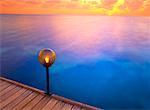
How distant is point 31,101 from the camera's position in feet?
10.0

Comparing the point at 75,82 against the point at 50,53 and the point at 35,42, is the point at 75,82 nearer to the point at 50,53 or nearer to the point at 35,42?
the point at 50,53

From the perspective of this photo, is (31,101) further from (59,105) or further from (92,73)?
(92,73)

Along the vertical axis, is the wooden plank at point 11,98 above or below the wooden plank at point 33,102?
below

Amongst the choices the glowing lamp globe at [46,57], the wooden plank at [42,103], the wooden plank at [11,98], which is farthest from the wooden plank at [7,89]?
the glowing lamp globe at [46,57]

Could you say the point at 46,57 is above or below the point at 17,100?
above

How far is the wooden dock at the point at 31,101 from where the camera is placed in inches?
Answer: 114

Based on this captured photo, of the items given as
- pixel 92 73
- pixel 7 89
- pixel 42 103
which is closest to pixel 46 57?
pixel 42 103

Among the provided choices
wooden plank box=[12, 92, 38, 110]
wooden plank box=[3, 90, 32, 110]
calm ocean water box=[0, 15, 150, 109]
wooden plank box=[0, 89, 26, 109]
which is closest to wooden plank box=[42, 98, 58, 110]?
wooden plank box=[12, 92, 38, 110]

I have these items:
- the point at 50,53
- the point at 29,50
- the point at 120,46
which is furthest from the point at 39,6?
the point at 50,53

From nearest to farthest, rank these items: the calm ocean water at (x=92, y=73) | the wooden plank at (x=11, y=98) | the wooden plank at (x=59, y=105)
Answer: the wooden plank at (x=59, y=105) → the wooden plank at (x=11, y=98) → the calm ocean water at (x=92, y=73)

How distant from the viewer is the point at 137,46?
40.8ft

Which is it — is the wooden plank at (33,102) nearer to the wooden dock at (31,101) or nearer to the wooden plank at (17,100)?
the wooden dock at (31,101)

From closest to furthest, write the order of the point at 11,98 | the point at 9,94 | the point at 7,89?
the point at 11,98 → the point at 9,94 → the point at 7,89

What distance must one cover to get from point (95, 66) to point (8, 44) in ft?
22.5
